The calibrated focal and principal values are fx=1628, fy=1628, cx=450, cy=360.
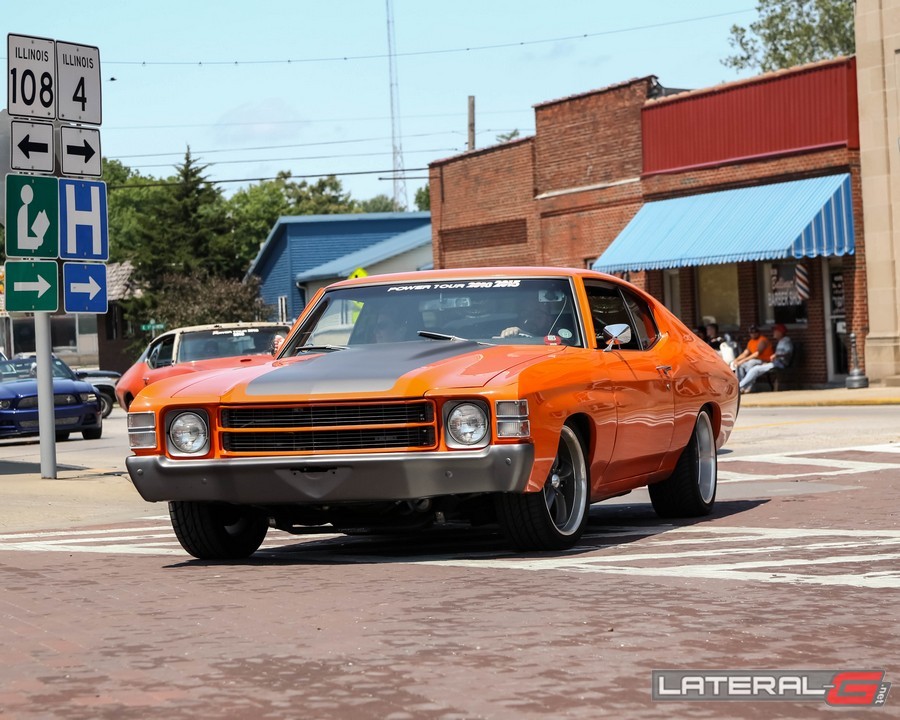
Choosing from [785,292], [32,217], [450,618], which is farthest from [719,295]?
[450,618]

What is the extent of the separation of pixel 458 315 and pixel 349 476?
1.73 meters

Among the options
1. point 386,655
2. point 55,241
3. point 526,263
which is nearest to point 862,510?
point 386,655

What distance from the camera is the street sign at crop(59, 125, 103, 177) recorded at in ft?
53.7

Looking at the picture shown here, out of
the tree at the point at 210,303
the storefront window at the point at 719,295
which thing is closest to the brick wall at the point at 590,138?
the storefront window at the point at 719,295

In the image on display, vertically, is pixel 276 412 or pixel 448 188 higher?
pixel 448 188

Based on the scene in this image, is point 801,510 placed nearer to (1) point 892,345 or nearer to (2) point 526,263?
(1) point 892,345

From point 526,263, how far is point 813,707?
37.1 m

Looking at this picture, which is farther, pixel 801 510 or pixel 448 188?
pixel 448 188

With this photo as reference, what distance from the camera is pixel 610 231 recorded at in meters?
38.7

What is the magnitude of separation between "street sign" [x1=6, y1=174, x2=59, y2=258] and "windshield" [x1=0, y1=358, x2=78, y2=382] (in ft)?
36.2

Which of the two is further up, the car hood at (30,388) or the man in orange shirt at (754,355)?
the man in orange shirt at (754,355)

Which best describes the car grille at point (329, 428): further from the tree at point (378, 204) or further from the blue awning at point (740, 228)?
the tree at point (378, 204)

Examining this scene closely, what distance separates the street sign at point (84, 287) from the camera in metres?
16.3

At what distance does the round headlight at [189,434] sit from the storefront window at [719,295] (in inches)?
1044
